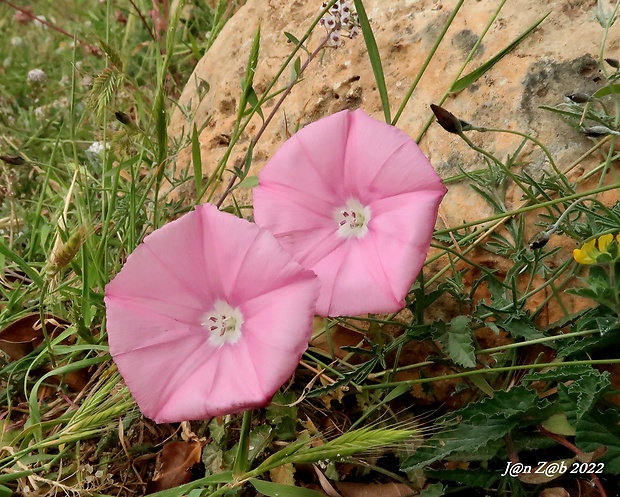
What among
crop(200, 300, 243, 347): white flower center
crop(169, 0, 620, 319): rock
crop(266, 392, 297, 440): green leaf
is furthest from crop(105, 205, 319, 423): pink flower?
crop(169, 0, 620, 319): rock

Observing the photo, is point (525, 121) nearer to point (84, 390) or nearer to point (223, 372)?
point (223, 372)

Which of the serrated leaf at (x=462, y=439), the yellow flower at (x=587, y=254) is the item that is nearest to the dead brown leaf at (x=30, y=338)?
the serrated leaf at (x=462, y=439)

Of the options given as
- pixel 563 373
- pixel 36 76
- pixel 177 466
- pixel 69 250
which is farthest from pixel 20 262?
pixel 36 76

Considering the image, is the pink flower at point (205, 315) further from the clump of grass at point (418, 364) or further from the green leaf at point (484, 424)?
the green leaf at point (484, 424)

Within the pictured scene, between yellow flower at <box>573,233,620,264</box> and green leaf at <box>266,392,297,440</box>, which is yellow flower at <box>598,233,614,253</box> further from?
green leaf at <box>266,392,297,440</box>

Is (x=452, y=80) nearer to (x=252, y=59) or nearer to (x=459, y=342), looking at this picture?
(x=252, y=59)

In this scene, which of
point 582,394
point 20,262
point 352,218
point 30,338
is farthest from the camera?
point 30,338
